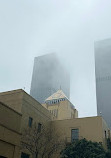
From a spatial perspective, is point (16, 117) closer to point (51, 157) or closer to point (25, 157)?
point (25, 157)

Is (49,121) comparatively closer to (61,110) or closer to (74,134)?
(74,134)

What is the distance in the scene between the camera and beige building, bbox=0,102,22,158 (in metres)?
21.2

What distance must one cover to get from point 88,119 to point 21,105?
1217 cm

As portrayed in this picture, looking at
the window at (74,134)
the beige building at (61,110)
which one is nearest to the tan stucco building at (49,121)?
the window at (74,134)

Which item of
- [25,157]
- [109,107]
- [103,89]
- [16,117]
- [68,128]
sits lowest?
[25,157]

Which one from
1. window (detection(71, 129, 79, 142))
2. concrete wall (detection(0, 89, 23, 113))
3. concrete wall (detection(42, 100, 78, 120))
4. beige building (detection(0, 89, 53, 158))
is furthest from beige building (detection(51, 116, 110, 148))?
concrete wall (detection(42, 100, 78, 120))

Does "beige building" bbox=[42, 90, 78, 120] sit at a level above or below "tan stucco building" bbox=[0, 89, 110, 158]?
above

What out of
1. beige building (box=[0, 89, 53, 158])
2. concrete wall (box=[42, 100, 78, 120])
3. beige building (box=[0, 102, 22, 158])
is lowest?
beige building (box=[0, 102, 22, 158])

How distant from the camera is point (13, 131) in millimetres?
22875

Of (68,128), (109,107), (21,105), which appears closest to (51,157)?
(68,128)

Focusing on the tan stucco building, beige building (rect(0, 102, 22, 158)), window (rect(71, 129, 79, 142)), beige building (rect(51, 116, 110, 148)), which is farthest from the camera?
window (rect(71, 129, 79, 142))

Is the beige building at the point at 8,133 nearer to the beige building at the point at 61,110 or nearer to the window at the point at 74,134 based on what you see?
the window at the point at 74,134

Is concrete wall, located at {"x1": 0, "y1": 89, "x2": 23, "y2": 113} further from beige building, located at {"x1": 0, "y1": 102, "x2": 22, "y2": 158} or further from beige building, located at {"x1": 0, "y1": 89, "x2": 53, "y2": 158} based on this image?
beige building, located at {"x1": 0, "y1": 102, "x2": 22, "y2": 158}

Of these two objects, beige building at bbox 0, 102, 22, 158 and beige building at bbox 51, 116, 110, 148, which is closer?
beige building at bbox 0, 102, 22, 158
